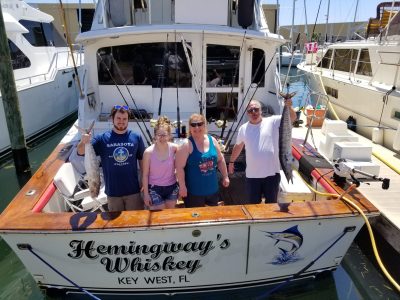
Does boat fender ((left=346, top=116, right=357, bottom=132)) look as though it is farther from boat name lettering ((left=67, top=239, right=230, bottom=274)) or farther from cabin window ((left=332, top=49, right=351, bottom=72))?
boat name lettering ((left=67, top=239, right=230, bottom=274))

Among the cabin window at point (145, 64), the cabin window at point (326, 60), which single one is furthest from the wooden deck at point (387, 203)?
the cabin window at point (326, 60)

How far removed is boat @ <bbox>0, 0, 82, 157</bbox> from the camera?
8633 millimetres

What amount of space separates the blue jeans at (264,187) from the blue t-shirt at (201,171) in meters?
0.41

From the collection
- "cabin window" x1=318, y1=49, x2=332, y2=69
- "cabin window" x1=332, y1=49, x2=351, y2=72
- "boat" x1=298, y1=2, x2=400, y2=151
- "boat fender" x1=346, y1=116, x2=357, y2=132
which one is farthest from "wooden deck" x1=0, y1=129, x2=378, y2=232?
"cabin window" x1=318, y1=49, x2=332, y2=69

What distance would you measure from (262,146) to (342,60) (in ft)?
31.6

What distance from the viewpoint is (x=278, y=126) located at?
3.25m

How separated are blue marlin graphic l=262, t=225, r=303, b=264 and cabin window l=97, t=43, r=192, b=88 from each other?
323 centimetres

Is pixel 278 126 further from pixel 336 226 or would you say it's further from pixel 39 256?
pixel 39 256

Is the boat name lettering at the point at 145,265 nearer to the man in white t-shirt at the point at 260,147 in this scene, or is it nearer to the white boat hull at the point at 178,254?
the white boat hull at the point at 178,254

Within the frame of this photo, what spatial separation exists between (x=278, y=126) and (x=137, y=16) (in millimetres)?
3971

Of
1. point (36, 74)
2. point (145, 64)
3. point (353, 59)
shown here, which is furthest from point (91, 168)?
point (353, 59)

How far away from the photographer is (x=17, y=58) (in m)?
9.52

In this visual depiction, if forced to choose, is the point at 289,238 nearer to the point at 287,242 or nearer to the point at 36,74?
the point at 287,242

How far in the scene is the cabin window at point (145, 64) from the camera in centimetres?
546
